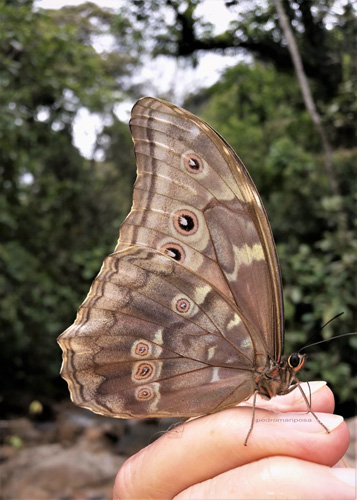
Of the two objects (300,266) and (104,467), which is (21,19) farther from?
(104,467)

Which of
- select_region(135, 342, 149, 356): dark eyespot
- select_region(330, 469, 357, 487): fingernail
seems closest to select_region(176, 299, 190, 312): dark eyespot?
select_region(135, 342, 149, 356): dark eyespot

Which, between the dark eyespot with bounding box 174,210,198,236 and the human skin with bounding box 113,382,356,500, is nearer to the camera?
the human skin with bounding box 113,382,356,500

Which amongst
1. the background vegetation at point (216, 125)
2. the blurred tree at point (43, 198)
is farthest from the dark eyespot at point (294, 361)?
the blurred tree at point (43, 198)

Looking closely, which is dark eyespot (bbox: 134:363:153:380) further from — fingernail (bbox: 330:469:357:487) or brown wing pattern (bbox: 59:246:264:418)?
fingernail (bbox: 330:469:357:487)

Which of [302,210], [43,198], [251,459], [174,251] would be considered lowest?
[251,459]

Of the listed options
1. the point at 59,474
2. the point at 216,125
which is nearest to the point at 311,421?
the point at 59,474

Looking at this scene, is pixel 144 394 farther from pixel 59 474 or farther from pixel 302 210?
pixel 302 210

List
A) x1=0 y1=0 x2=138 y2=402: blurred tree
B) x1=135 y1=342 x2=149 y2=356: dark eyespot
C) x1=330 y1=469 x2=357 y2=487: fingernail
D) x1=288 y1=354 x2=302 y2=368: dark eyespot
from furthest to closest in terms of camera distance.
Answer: x1=0 y1=0 x2=138 y2=402: blurred tree, x1=135 y1=342 x2=149 y2=356: dark eyespot, x1=288 y1=354 x2=302 y2=368: dark eyespot, x1=330 y1=469 x2=357 y2=487: fingernail
